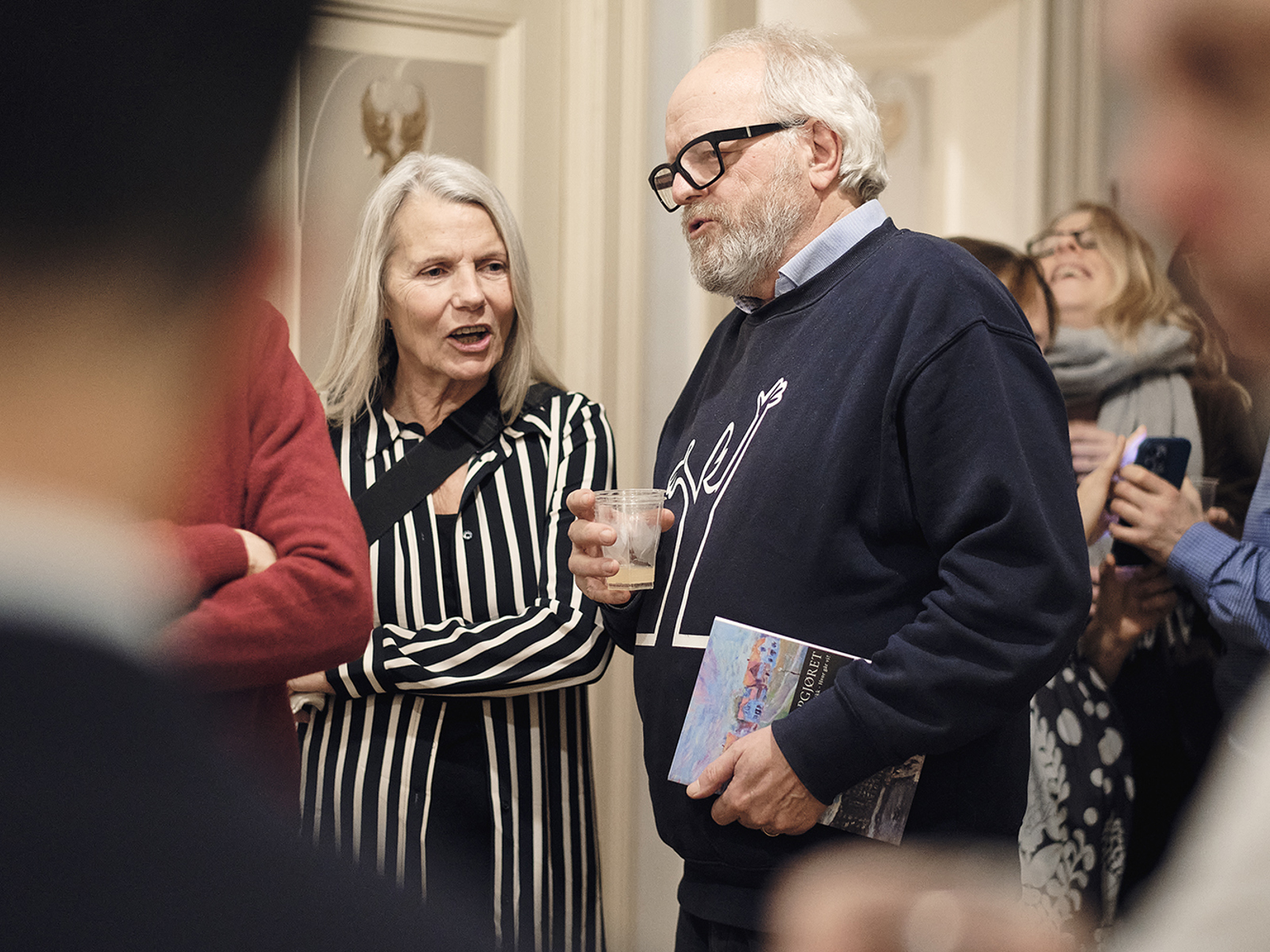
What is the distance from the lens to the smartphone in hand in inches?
94.4

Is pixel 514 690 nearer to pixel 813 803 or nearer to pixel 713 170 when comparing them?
pixel 813 803

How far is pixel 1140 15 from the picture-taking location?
1.90ft

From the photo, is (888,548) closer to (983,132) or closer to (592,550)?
(592,550)

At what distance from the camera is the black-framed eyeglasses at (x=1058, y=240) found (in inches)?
107

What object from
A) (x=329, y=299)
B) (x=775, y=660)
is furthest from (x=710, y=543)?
(x=329, y=299)

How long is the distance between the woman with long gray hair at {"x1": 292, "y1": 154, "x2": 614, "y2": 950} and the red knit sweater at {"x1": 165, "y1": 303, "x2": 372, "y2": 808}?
197mm

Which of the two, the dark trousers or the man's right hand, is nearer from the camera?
the dark trousers

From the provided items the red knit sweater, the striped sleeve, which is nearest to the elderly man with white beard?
the striped sleeve

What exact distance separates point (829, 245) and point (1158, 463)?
115 cm

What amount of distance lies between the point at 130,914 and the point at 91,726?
6cm

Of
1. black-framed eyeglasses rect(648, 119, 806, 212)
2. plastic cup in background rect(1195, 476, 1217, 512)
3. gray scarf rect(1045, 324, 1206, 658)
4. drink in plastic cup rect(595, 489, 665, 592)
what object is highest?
black-framed eyeglasses rect(648, 119, 806, 212)

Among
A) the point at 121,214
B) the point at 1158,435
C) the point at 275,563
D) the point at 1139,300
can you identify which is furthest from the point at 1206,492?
the point at 121,214

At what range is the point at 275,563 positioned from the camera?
1634 millimetres

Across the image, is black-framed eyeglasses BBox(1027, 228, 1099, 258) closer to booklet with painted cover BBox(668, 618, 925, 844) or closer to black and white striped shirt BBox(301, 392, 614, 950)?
black and white striped shirt BBox(301, 392, 614, 950)
